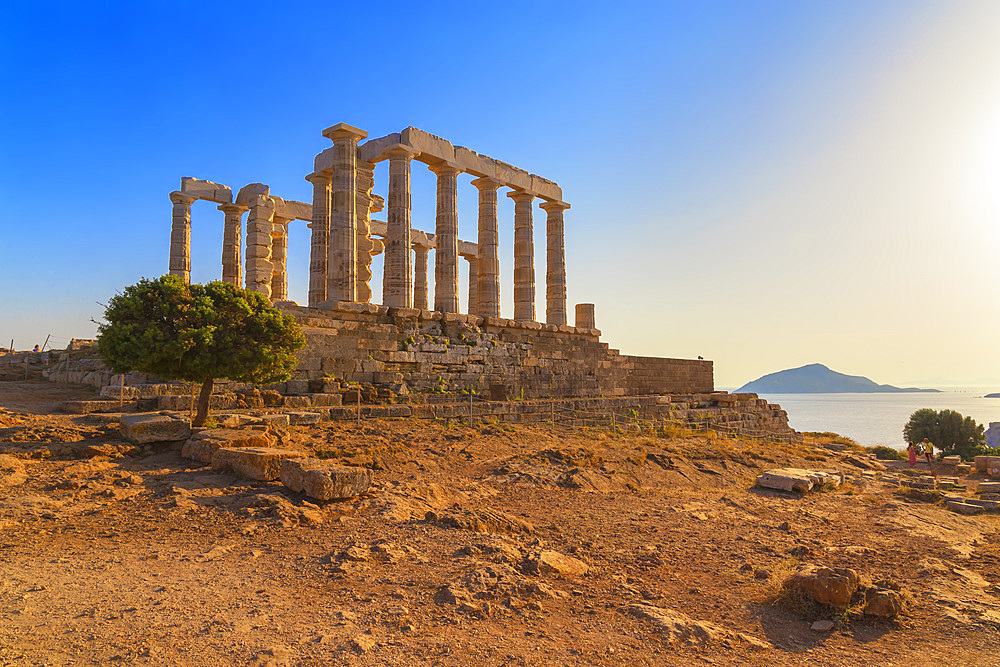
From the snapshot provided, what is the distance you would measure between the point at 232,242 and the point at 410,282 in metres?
9.40

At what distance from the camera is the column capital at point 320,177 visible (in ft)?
67.8

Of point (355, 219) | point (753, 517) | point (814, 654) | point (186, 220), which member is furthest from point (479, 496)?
point (186, 220)

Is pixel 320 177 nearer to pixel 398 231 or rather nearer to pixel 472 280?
pixel 398 231

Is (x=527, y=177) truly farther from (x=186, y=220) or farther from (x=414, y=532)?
(x=414, y=532)

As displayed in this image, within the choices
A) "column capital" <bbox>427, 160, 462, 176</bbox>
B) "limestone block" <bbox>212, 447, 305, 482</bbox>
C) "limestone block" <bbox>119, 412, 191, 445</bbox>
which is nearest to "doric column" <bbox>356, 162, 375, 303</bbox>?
"column capital" <bbox>427, 160, 462, 176</bbox>

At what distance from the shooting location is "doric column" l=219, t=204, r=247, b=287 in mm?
24312

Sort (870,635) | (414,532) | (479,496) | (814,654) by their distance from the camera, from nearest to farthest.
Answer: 1. (814,654)
2. (870,635)
3. (414,532)
4. (479,496)

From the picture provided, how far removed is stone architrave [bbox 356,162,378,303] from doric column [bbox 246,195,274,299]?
17.7ft

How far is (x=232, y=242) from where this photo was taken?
24266mm

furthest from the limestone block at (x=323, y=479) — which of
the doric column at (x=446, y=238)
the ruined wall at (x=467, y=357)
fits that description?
the doric column at (x=446, y=238)

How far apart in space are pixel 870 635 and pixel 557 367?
18.4 metres

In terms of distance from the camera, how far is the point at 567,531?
7.95 m

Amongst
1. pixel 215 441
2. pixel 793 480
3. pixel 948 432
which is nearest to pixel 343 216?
pixel 215 441

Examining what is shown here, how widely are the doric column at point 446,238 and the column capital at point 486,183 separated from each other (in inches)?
80.3
